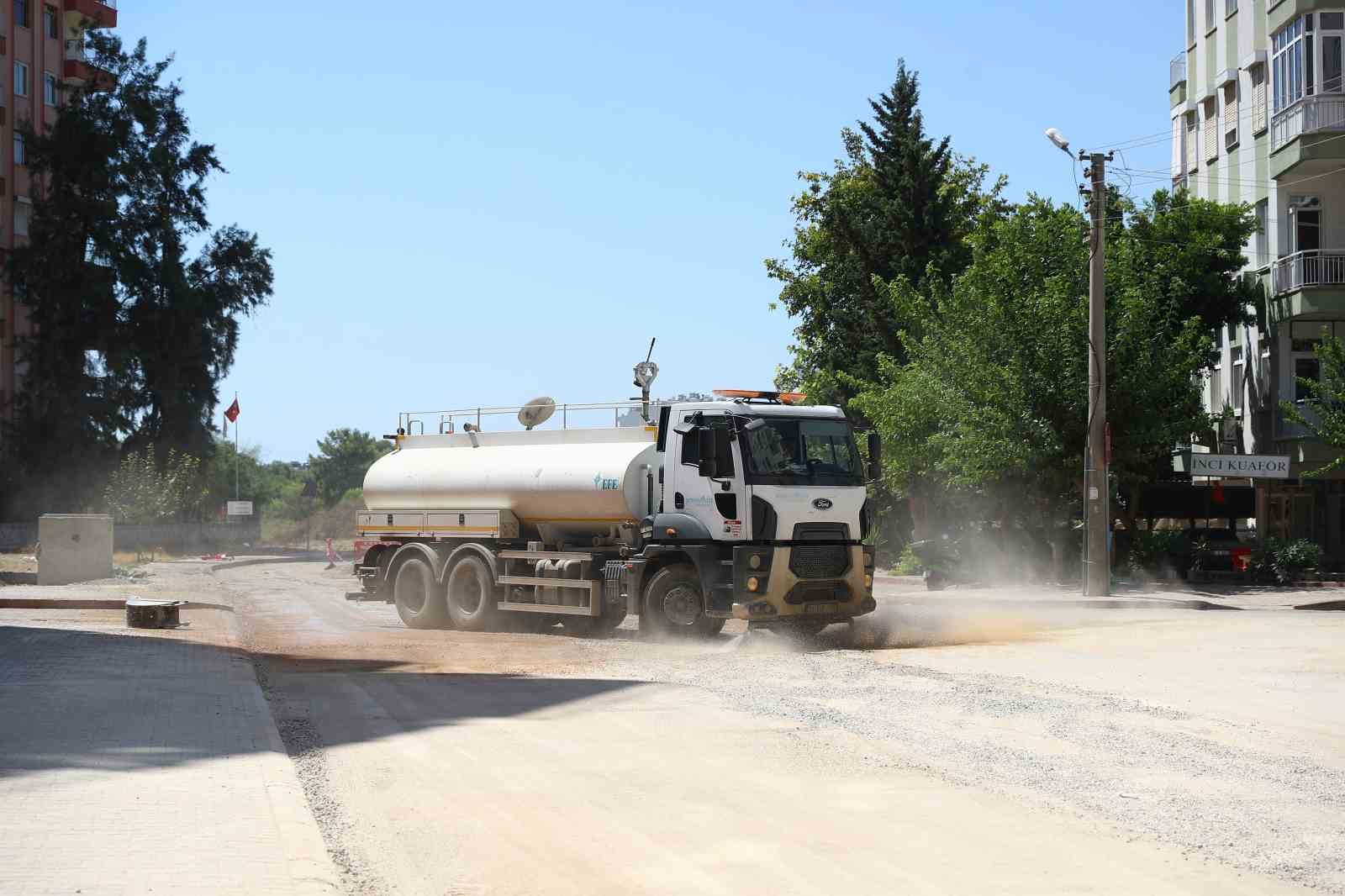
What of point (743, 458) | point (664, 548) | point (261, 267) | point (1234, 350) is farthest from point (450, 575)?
point (261, 267)

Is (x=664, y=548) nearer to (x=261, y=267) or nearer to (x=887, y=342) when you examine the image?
(x=887, y=342)

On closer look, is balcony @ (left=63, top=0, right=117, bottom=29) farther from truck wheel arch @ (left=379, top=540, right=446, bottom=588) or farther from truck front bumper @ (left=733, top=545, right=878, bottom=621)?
truck front bumper @ (left=733, top=545, right=878, bottom=621)

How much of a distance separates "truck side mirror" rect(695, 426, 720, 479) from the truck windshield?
42 cm

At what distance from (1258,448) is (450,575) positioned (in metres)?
25.9

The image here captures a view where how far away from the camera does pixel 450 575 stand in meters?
22.4

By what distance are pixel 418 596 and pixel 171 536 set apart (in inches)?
1879

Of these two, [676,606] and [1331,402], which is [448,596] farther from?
[1331,402]

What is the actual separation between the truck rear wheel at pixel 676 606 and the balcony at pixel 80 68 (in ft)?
201

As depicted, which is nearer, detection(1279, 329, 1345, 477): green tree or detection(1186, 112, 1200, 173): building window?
detection(1279, 329, 1345, 477): green tree

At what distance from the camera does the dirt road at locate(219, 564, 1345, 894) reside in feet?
23.2

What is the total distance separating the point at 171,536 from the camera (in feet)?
219

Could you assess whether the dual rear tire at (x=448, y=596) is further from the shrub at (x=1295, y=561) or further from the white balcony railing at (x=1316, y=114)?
the white balcony railing at (x=1316, y=114)

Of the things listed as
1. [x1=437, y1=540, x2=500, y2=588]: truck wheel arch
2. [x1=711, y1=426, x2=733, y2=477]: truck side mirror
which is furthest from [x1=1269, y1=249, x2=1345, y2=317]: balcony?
[x1=437, y1=540, x2=500, y2=588]: truck wheel arch

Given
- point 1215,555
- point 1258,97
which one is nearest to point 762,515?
point 1215,555
